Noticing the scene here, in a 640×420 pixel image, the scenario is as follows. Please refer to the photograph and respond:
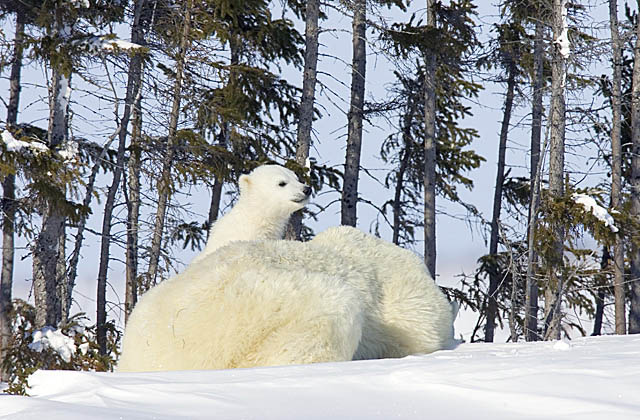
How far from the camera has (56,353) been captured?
11094 mm

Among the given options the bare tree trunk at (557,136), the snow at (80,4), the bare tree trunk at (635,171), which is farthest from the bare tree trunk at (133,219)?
the bare tree trunk at (635,171)

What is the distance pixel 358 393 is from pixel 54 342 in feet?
31.8

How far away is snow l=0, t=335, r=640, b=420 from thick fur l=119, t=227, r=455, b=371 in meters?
0.78

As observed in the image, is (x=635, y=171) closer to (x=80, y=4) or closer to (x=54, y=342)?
(x=80, y=4)

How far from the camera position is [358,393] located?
2.62 m

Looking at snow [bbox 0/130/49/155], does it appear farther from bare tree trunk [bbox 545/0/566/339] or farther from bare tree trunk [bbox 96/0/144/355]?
bare tree trunk [bbox 545/0/566/339]

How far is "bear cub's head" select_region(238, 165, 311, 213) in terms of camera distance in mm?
8531

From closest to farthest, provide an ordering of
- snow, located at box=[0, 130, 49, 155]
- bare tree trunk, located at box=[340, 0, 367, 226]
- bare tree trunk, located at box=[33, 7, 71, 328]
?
snow, located at box=[0, 130, 49, 155] < bare tree trunk, located at box=[33, 7, 71, 328] < bare tree trunk, located at box=[340, 0, 367, 226]

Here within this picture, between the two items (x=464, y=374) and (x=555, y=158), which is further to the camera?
(x=555, y=158)

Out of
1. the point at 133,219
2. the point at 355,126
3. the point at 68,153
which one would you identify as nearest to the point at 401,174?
the point at 355,126

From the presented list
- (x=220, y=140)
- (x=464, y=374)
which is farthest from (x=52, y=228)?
(x=464, y=374)

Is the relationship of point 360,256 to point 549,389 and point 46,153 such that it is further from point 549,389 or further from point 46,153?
point 46,153

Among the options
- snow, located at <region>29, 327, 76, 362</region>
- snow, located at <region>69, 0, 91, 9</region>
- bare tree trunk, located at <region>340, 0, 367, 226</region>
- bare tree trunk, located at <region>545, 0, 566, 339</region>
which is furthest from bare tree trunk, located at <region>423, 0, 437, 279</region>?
snow, located at <region>29, 327, 76, 362</region>

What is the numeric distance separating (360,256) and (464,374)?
2.17 metres
